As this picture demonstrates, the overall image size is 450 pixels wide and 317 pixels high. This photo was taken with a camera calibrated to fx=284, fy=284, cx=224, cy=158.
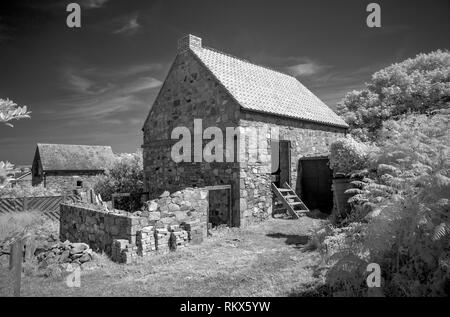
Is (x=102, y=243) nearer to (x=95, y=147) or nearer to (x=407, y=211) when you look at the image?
(x=407, y=211)

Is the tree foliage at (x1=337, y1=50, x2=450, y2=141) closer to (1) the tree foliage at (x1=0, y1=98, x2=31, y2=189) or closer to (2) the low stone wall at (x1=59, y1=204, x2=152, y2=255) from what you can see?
(2) the low stone wall at (x1=59, y1=204, x2=152, y2=255)

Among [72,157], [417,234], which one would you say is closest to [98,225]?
[417,234]

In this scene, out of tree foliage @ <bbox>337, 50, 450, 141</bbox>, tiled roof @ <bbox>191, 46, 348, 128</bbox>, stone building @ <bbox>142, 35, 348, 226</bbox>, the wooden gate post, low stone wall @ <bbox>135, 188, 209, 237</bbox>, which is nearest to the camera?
the wooden gate post

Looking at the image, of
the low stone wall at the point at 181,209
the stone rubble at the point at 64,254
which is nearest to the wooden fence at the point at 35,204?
the stone rubble at the point at 64,254

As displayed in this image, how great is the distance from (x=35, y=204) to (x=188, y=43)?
36.0 ft

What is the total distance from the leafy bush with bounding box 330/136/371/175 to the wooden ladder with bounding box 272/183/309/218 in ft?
9.43

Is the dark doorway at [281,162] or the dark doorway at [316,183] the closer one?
the dark doorway at [316,183]

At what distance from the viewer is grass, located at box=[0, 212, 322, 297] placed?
527 cm

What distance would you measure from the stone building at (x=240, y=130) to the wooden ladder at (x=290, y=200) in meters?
0.38

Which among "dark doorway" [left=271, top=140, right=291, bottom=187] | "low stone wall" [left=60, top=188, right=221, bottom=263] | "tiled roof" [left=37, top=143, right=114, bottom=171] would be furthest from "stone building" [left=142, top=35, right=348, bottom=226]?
"tiled roof" [left=37, top=143, right=114, bottom=171]

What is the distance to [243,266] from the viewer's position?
6.53 metres

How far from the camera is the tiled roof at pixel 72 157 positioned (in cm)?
2906

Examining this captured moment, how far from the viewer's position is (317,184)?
1310 centimetres

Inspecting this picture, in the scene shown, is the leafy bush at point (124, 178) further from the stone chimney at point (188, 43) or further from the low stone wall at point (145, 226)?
the low stone wall at point (145, 226)
